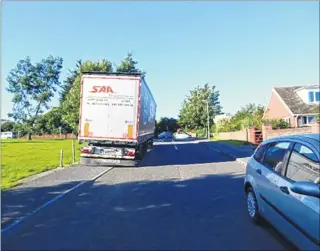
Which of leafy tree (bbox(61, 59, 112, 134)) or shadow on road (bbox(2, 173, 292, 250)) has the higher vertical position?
leafy tree (bbox(61, 59, 112, 134))

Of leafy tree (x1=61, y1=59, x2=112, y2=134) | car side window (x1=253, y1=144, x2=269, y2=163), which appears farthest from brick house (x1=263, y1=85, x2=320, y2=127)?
car side window (x1=253, y1=144, x2=269, y2=163)

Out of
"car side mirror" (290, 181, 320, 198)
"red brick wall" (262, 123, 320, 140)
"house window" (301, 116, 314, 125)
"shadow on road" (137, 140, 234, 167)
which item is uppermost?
"house window" (301, 116, 314, 125)

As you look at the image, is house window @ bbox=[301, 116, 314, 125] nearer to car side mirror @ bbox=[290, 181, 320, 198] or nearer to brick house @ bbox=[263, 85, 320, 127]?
brick house @ bbox=[263, 85, 320, 127]

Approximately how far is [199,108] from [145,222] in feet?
235

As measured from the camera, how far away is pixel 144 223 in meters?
6.24

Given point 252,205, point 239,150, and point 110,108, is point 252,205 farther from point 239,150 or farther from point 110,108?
point 239,150

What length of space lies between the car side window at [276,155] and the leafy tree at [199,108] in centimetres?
6861

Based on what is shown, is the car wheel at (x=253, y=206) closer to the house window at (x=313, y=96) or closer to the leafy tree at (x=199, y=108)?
the house window at (x=313, y=96)

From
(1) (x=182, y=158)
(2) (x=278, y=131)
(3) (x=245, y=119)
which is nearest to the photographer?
(1) (x=182, y=158)

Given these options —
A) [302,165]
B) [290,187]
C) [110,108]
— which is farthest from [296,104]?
[290,187]

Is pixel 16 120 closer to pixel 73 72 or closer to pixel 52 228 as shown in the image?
pixel 73 72

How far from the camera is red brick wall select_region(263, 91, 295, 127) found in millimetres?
41250

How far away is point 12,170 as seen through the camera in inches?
594

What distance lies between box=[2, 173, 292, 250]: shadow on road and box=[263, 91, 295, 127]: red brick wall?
34129 millimetres
